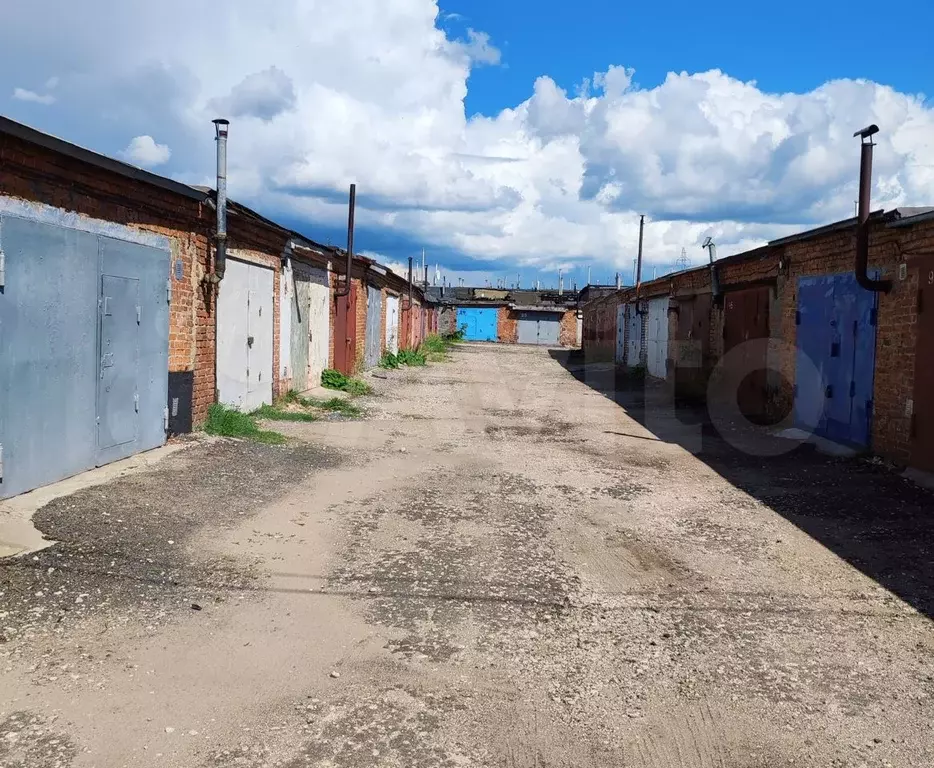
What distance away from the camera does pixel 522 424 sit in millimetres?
12031

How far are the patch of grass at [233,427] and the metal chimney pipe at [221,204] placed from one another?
5.16ft

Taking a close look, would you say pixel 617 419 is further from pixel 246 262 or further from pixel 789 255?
pixel 246 262

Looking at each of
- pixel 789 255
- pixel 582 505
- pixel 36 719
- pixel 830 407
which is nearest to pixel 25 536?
pixel 36 719

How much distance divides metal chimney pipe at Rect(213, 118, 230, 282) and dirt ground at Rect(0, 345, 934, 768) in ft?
7.91

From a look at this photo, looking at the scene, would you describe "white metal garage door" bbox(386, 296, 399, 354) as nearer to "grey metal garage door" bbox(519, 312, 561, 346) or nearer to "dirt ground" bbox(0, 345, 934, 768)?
"dirt ground" bbox(0, 345, 934, 768)

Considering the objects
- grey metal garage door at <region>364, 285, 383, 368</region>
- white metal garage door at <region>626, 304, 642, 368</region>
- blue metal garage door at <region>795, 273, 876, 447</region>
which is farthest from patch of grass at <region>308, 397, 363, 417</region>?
white metal garage door at <region>626, 304, 642, 368</region>

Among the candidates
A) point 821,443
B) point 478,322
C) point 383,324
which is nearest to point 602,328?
point 383,324

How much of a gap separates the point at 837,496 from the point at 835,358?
3312 millimetres

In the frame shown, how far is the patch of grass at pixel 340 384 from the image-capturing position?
15.2 m

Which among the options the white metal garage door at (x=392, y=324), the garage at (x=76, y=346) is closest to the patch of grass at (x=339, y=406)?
the garage at (x=76, y=346)

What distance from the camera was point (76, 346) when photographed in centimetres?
630

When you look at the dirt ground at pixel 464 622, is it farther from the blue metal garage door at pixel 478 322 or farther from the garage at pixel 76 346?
the blue metal garage door at pixel 478 322

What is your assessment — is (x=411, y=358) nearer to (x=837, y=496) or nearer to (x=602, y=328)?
(x=602, y=328)

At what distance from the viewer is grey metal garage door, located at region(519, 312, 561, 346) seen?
169 ft
